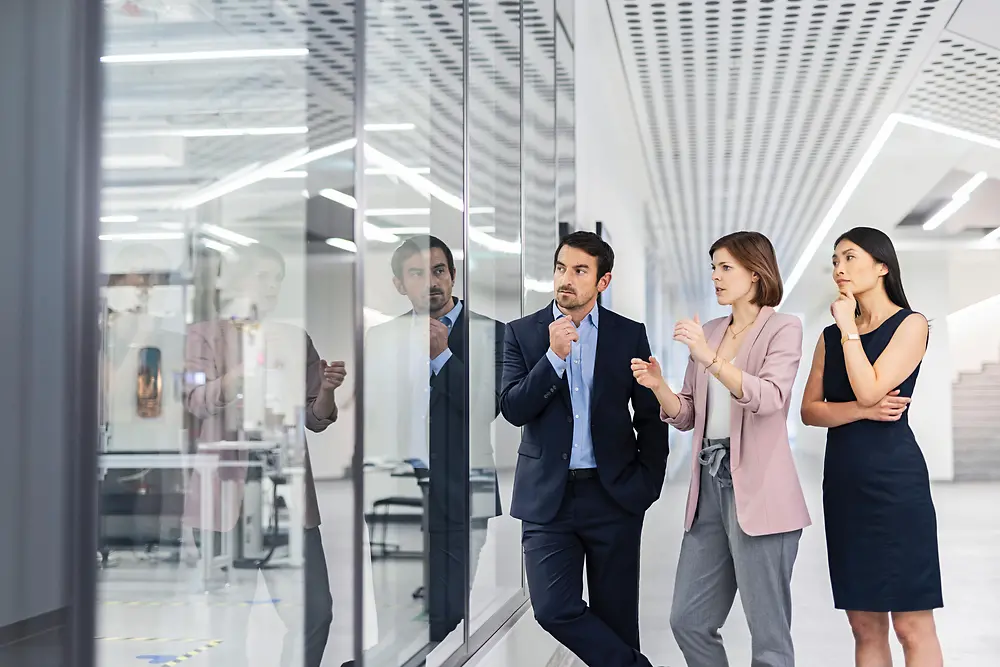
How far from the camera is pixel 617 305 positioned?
7.52m

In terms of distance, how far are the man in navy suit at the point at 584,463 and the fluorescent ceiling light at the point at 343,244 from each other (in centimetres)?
98

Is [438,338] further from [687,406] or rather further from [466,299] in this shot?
[687,406]

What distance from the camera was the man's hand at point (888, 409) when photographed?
2.97m

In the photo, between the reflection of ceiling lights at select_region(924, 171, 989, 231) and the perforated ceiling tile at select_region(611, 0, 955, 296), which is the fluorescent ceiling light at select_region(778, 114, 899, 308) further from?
the reflection of ceiling lights at select_region(924, 171, 989, 231)

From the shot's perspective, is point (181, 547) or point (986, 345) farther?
point (986, 345)

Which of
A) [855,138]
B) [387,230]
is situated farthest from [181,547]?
[855,138]

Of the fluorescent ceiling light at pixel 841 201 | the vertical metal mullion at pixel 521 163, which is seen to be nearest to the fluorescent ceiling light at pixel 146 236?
the vertical metal mullion at pixel 521 163

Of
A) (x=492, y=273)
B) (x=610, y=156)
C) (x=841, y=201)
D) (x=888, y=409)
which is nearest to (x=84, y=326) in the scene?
(x=888, y=409)

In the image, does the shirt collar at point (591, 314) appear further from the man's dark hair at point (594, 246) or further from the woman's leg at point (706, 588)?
the woman's leg at point (706, 588)

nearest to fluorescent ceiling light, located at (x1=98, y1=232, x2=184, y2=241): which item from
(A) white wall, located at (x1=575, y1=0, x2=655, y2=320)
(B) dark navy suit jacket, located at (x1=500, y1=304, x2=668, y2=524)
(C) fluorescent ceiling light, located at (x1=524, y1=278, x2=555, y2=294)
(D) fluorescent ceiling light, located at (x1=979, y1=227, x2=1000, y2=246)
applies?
(B) dark navy suit jacket, located at (x1=500, y1=304, x2=668, y2=524)

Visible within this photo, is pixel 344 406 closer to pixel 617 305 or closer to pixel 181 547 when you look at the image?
pixel 181 547

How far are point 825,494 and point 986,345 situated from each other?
13874 mm

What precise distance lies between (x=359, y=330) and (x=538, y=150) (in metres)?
2.82

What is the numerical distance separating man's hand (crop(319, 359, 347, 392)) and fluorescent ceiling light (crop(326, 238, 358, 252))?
0.24 meters
